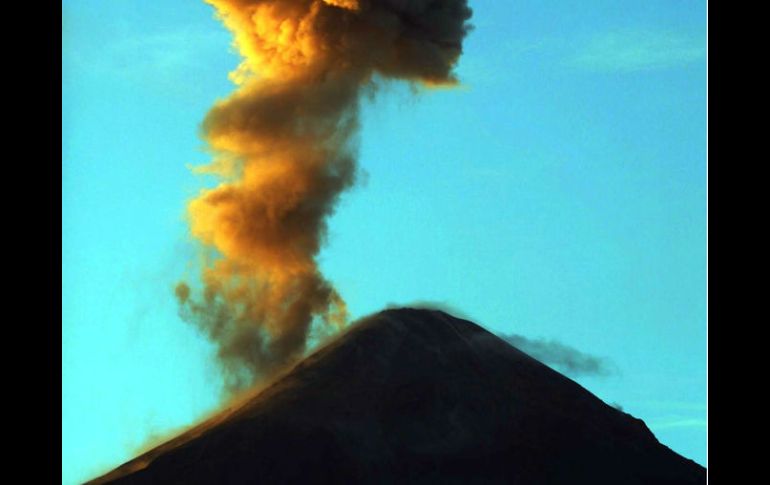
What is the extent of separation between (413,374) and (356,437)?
9961 millimetres

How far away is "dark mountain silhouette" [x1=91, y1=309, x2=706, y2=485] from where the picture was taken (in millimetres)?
101375

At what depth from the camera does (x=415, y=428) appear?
107000 millimetres

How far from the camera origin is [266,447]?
102062mm

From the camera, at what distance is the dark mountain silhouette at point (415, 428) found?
101375 millimetres
